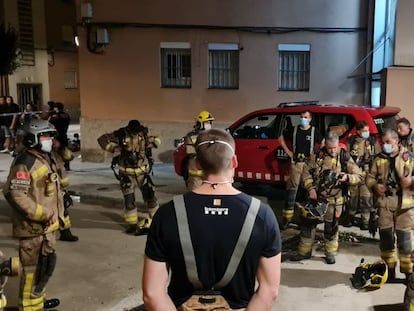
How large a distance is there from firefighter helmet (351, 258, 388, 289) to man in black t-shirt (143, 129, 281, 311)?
3237 millimetres

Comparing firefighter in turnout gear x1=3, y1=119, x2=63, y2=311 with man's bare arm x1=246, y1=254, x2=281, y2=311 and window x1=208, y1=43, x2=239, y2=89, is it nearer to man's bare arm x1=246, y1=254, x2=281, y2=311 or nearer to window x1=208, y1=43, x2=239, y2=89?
man's bare arm x1=246, y1=254, x2=281, y2=311

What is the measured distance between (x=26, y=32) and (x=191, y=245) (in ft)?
78.2

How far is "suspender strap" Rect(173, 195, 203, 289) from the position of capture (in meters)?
2.31

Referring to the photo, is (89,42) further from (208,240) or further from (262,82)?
(208,240)

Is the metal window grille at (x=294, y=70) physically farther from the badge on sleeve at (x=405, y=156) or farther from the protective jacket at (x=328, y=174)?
the badge on sleeve at (x=405, y=156)

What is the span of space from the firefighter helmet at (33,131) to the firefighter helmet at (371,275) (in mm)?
3501

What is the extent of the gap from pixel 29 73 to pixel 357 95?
640 inches

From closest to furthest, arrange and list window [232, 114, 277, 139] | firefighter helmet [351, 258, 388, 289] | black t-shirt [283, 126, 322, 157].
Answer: firefighter helmet [351, 258, 388, 289]
black t-shirt [283, 126, 322, 157]
window [232, 114, 277, 139]

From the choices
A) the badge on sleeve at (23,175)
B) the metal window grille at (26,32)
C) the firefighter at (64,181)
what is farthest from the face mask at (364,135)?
the metal window grille at (26,32)

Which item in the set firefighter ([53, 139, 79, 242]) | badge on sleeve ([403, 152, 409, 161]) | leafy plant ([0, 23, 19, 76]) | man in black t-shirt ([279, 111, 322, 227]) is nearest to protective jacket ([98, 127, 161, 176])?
firefighter ([53, 139, 79, 242])

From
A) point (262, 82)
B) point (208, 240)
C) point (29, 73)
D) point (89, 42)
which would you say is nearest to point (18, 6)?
point (29, 73)

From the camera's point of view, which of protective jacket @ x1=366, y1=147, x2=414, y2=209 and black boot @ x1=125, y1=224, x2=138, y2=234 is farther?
black boot @ x1=125, y1=224, x2=138, y2=234

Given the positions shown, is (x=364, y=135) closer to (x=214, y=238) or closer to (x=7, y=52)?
(x=214, y=238)

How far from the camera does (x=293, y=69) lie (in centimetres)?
1360
